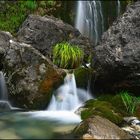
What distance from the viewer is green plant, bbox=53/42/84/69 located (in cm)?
1111

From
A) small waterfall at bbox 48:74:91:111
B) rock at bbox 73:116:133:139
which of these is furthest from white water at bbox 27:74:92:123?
rock at bbox 73:116:133:139

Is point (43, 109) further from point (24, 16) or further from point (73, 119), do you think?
point (24, 16)

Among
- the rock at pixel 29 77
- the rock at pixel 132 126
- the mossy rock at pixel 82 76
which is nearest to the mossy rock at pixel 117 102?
the rock at pixel 132 126

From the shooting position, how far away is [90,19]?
46.4 feet

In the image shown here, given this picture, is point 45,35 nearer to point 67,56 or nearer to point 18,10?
point 67,56

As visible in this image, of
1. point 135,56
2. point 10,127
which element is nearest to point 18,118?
point 10,127

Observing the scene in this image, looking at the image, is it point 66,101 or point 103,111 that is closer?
point 103,111

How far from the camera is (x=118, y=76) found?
973cm

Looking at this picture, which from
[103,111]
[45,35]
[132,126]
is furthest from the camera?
[45,35]

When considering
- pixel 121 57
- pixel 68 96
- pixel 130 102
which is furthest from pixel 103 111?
A: pixel 68 96

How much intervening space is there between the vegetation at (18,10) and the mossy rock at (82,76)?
13.7ft

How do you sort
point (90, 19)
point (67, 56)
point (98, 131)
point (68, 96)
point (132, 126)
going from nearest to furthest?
1. point (98, 131)
2. point (132, 126)
3. point (68, 96)
4. point (67, 56)
5. point (90, 19)

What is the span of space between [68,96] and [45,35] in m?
3.00

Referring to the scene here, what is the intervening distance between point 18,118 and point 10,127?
2.51 feet
